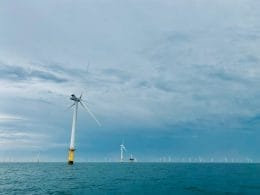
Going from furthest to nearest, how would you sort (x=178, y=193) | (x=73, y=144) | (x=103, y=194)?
1. (x=73, y=144)
2. (x=178, y=193)
3. (x=103, y=194)

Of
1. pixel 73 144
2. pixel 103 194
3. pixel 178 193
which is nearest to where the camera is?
pixel 103 194

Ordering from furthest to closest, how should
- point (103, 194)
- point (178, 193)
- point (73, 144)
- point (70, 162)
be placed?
1. point (70, 162)
2. point (73, 144)
3. point (178, 193)
4. point (103, 194)

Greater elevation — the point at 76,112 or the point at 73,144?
the point at 76,112

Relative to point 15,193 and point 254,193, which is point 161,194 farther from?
point 15,193

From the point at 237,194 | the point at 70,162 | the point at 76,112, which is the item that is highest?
the point at 76,112

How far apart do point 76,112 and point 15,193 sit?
382ft

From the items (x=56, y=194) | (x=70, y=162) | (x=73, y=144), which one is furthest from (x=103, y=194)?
(x=70, y=162)

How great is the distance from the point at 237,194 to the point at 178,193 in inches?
473

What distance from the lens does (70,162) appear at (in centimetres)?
19362

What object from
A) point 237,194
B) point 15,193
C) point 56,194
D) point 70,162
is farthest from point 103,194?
point 70,162

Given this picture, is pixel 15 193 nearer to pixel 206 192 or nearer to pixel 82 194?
→ pixel 82 194

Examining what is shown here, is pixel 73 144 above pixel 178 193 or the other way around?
above

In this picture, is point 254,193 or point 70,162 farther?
point 70,162

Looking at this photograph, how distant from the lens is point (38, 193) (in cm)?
6738
